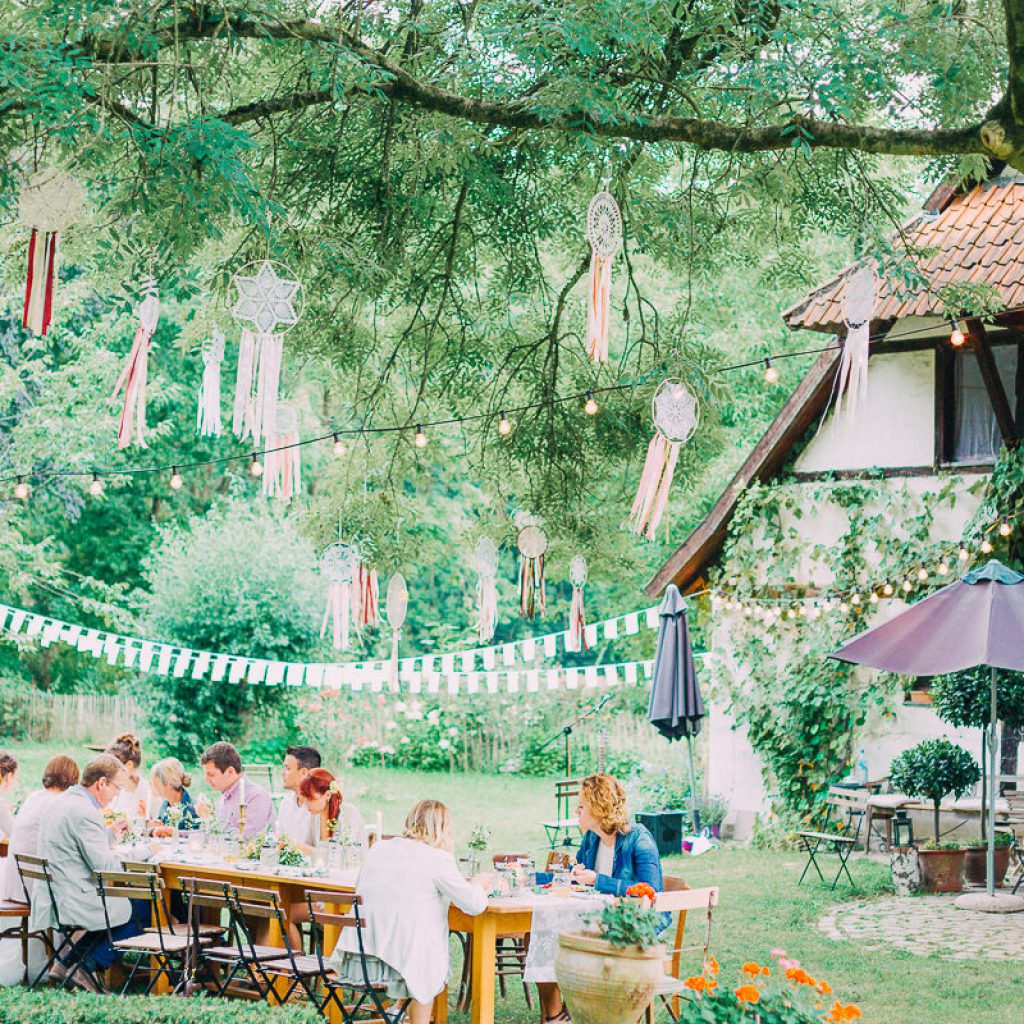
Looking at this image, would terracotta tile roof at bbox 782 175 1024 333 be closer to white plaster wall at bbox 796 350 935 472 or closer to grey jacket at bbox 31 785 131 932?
white plaster wall at bbox 796 350 935 472

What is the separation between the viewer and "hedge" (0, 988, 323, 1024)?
238 inches

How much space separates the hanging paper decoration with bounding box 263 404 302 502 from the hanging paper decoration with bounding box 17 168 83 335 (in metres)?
2.90

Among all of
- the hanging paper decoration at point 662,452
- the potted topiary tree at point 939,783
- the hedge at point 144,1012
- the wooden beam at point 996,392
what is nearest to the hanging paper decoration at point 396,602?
the hanging paper decoration at point 662,452

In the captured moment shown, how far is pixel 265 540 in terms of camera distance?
22703 millimetres

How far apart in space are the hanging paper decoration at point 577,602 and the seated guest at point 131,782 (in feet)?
12.7

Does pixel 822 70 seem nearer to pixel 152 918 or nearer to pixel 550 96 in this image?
pixel 550 96

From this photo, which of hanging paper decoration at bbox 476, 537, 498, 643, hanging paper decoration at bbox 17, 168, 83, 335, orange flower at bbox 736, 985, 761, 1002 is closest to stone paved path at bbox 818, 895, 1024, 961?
hanging paper decoration at bbox 476, 537, 498, 643

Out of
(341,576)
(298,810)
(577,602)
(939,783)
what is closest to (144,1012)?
(298,810)

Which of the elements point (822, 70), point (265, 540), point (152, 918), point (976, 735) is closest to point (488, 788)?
point (265, 540)

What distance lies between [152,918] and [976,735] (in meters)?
8.72

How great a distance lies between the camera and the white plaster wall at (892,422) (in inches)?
587

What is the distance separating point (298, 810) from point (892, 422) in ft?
27.1

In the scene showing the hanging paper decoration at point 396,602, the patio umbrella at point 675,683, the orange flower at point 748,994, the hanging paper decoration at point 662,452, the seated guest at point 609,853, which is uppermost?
the hanging paper decoration at point 662,452

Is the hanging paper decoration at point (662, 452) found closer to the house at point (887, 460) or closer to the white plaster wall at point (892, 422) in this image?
the house at point (887, 460)
